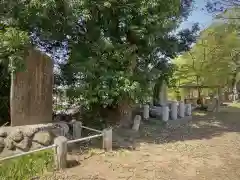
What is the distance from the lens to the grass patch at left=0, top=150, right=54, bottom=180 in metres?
6.07

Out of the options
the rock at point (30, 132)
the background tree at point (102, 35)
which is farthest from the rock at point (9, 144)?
the background tree at point (102, 35)

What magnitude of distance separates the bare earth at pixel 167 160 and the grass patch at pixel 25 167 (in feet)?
1.54

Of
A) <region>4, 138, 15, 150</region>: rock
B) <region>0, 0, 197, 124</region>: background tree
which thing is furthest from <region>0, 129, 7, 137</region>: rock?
<region>0, 0, 197, 124</region>: background tree

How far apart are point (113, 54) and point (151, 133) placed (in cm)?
336

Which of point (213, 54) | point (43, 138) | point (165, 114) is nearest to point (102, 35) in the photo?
point (43, 138)

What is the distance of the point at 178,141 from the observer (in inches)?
372

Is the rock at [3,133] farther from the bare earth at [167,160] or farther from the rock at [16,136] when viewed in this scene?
the bare earth at [167,160]

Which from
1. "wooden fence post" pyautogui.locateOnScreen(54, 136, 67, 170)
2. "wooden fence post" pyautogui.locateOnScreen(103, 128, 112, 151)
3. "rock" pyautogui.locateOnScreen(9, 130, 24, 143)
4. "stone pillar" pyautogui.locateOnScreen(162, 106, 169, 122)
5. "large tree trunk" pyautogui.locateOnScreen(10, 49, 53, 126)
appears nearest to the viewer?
"wooden fence post" pyautogui.locateOnScreen(54, 136, 67, 170)

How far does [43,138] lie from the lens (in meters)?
7.36

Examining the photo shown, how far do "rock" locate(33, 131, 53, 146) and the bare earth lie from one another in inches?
30.1

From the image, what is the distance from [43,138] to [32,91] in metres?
1.45

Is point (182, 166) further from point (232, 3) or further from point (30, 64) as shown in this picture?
point (232, 3)

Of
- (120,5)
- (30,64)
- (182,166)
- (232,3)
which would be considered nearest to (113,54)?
(120,5)

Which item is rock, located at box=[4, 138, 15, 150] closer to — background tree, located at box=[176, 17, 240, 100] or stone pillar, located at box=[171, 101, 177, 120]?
stone pillar, located at box=[171, 101, 177, 120]
